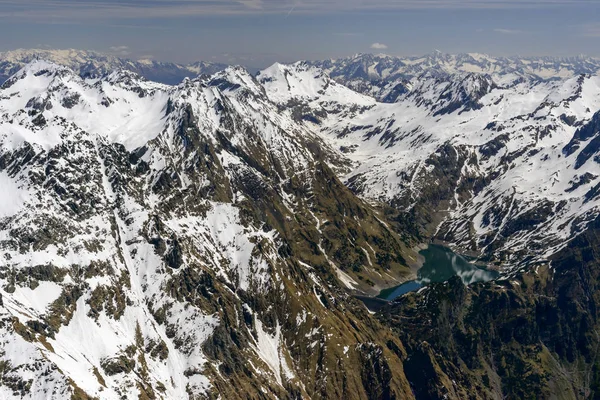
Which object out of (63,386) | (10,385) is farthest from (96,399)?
(10,385)

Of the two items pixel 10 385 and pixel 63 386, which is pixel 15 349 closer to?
pixel 10 385

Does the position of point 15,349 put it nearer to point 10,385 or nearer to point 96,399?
point 10,385

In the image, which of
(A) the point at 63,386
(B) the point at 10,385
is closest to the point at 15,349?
(B) the point at 10,385

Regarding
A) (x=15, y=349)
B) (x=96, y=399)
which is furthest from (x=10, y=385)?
(x=96, y=399)

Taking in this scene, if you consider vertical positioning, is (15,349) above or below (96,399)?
above
